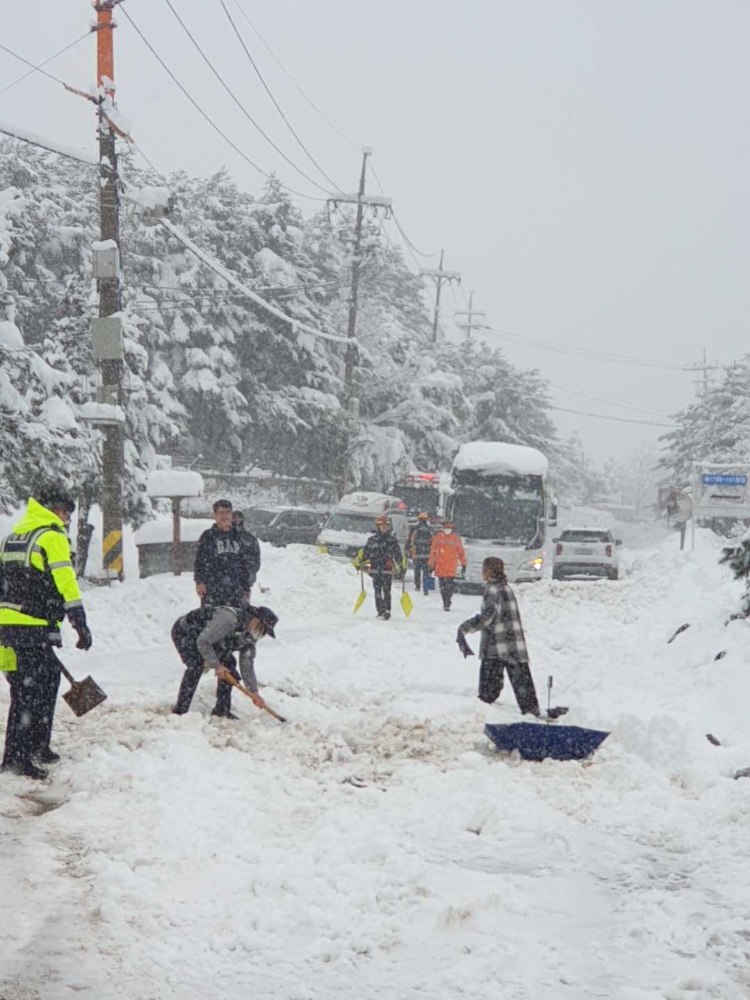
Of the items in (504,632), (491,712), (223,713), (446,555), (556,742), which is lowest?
(491,712)

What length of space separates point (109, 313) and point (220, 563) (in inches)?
343

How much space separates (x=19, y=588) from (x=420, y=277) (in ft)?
214

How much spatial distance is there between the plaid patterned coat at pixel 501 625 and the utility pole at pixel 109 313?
8.22m

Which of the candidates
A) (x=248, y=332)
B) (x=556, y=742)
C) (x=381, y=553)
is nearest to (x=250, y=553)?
(x=556, y=742)

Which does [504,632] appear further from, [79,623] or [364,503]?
[364,503]

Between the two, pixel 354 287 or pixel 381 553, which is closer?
pixel 381 553

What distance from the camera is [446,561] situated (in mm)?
21531

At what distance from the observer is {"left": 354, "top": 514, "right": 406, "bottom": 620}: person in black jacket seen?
18.9 meters

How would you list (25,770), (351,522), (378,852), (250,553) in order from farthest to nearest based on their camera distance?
(351,522)
(250,553)
(25,770)
(378,852)

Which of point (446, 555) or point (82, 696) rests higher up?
point (446, 555)

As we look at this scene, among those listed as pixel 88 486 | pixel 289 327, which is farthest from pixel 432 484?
pixel 88 486

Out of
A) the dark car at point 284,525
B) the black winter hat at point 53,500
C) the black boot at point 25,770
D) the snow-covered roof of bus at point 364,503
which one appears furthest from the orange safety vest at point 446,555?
the black boot at point 25,770

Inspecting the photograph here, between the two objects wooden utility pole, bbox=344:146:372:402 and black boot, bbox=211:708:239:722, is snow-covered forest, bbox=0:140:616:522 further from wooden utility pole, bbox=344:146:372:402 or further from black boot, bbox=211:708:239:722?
black boot, bbox=211:708:239:722

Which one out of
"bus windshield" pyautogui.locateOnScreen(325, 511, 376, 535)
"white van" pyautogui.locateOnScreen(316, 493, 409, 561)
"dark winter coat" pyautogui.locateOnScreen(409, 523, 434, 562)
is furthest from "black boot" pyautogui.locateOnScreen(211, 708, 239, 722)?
"bus windshield" pyautogui.locateOnScreen(325, 511, 376, 535)
